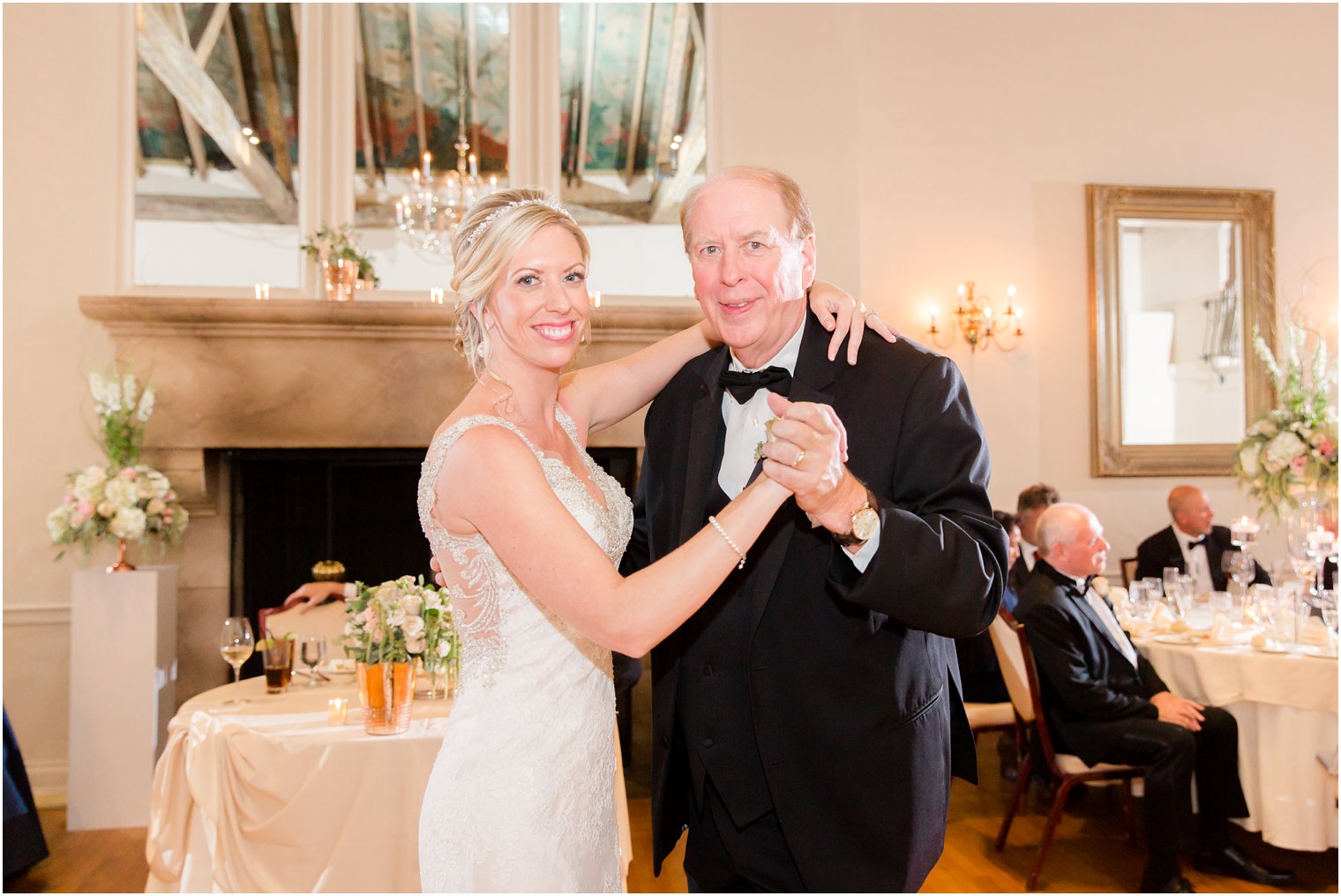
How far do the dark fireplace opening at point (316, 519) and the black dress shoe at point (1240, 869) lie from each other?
3.51m

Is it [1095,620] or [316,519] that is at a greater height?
[316,519]

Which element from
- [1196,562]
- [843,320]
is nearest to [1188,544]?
[1196,562]

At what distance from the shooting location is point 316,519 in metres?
5.77

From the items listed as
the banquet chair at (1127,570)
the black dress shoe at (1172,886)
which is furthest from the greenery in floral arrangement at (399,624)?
the banquet chair at (1127,570)

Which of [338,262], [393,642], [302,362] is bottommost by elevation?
[393,642]

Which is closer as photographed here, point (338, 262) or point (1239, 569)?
point (1239, 569)

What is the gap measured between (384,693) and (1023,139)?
18.6 ft

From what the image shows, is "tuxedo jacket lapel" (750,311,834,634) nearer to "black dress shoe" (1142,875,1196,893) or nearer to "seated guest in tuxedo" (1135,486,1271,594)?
"black dress shoe" (1142,875,1196,893)

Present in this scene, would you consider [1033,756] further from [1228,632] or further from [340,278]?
[340,278]

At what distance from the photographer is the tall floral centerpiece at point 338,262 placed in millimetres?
5531

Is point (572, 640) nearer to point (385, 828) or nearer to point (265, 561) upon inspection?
point (385, 828)

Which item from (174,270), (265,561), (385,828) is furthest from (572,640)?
(174,270)

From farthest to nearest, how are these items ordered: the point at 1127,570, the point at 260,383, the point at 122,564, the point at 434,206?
the point at 1127,570 → the point at 434,206 → the point at 260,383 → the point at 122,564

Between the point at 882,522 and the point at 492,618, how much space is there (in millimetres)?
839
